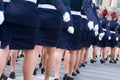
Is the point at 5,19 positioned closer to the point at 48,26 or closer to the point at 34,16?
the point at 34,16

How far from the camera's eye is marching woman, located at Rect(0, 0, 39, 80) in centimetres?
507

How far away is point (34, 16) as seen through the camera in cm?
539

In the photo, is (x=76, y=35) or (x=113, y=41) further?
(x=113, y=41)

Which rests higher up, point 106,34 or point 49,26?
point 49,26

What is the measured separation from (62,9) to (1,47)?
172 centimetres

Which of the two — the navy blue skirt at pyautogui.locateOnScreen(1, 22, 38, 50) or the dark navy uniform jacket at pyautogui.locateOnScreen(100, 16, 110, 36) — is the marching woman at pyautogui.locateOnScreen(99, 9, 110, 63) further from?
the navy blue skirt at pyautogui.locateOnScreen(1, 22, 38, 50)

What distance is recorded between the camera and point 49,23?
6461mm

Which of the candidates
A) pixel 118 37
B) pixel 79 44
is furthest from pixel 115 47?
pixel 79 44

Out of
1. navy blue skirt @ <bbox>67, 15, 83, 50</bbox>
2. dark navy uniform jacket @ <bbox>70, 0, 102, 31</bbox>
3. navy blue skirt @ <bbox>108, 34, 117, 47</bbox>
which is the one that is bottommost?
navy blue skirt @ <bbox>108, 34, 117, 47</bbox>

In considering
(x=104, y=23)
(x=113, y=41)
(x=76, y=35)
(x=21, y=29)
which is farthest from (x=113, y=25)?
(x=21, y=29)

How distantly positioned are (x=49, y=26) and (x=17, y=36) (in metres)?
1.30

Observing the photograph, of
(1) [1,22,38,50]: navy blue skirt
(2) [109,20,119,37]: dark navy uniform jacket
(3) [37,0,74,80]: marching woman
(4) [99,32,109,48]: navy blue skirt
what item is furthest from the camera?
(2) [109,20,119,37]: dark navy uniform jacket

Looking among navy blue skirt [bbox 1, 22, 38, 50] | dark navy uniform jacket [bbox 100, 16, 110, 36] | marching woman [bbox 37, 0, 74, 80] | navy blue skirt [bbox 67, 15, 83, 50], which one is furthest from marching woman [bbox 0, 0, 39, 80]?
dark navy uniform jacket [bbox 100, 16, 110, 36]

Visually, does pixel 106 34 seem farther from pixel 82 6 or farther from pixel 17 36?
pixel 17 36
